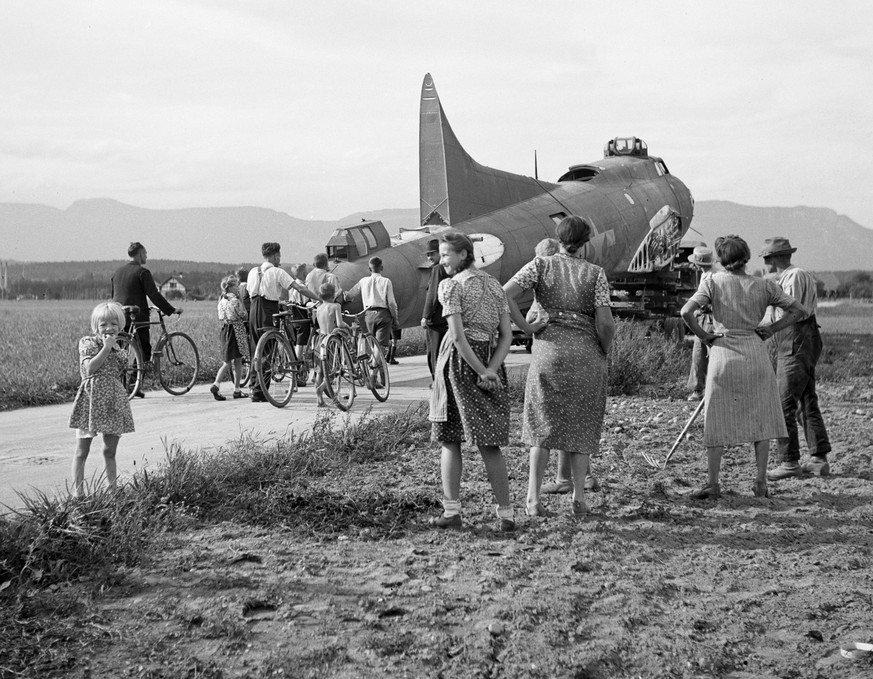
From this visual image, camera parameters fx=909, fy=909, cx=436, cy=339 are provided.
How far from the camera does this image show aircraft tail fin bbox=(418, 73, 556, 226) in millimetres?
19641

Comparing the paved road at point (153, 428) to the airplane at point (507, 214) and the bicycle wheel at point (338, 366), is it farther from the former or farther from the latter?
the airplane at point (507, 214)

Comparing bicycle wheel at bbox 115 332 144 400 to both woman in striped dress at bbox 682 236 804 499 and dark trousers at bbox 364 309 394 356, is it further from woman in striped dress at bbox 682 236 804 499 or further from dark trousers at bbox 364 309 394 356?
woman in striped dress at bbox 682 236 804 499

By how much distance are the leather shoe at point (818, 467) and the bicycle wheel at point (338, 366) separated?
5262 millimetres

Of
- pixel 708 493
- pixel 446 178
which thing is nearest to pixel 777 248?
pixel 708 493

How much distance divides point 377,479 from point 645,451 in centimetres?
264

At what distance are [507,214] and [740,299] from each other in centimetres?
1376

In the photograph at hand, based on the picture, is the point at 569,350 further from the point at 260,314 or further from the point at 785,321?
the point at 260,314

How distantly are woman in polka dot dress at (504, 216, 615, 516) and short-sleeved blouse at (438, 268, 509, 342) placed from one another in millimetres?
230

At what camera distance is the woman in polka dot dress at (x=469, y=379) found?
5.52 metres

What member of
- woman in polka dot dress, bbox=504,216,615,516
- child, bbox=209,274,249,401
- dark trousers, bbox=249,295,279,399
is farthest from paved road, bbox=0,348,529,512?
woman in polka dot dress, bbox=504,216,615,516

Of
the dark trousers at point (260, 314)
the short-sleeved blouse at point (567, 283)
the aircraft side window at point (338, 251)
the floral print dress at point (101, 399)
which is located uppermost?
the aircraft side window at point (338, 251)

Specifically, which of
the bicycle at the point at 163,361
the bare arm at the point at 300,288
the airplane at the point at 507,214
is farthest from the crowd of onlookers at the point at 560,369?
the airplane at the point at 507,214

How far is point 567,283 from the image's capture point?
5867 mm

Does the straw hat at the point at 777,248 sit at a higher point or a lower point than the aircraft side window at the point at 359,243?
lower
